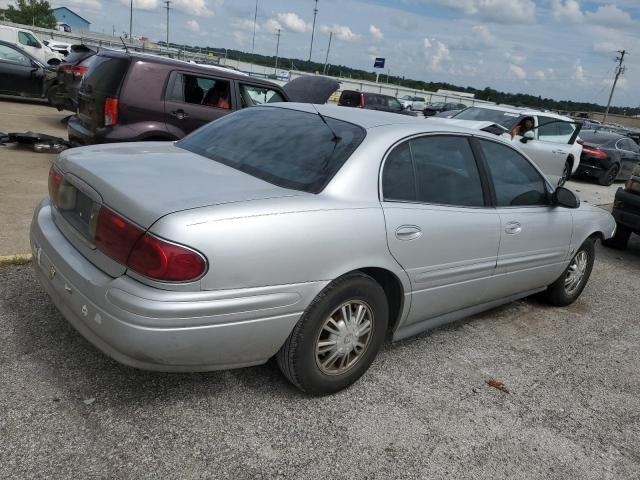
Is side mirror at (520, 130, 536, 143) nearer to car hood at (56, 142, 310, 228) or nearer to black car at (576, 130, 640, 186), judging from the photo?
black car at (576, 130, 640, 186)

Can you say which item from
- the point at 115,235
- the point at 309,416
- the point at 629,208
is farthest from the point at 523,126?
the point at 115,235

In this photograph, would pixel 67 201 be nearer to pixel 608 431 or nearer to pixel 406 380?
pixel 406 380

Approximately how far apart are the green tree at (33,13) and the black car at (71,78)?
199 feet

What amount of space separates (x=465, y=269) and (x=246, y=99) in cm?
513

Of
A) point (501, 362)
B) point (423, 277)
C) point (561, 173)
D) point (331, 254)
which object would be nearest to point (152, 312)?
point (331, 254)

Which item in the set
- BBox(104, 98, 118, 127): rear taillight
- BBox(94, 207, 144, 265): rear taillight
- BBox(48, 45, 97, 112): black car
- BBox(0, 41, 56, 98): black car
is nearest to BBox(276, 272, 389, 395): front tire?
BBox(94, 207, 144, 265): rear taillight

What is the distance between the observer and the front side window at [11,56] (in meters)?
13.4

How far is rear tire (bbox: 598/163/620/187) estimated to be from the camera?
14.7 metres

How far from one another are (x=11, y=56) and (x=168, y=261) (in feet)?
45.9

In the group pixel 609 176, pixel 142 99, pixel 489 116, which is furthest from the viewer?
pixel 609 176

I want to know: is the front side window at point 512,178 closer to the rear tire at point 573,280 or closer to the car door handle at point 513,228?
the car door handle at point 513,228

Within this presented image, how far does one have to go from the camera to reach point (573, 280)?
498cm

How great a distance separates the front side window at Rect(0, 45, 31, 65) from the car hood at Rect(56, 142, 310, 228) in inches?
492

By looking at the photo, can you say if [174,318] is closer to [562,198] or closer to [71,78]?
[562,198]
